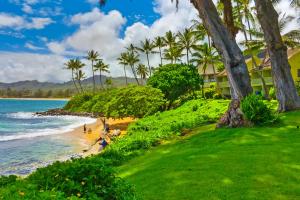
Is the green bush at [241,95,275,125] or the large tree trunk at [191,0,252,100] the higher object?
the large tree trunk at [191,0,252,100]

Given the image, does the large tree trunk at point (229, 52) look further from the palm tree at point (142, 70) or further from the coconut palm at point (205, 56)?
the palm tree at point (142, 70)

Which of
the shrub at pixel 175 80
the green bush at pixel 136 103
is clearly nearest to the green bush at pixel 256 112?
the green bush at pixel 136 103

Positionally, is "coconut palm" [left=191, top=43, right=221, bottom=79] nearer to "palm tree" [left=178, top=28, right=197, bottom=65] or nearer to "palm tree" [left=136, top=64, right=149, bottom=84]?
"palm tree" [left=178, top=28, right=197, bottom=65]

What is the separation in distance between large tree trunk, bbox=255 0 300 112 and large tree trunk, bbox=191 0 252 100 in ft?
9.61

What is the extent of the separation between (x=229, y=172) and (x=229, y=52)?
9860mm

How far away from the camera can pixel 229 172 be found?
8.34 m

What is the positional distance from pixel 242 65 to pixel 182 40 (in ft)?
165

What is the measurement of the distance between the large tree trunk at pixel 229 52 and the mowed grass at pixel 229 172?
191 inches

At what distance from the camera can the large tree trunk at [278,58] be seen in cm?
1909

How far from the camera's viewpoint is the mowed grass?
23.3ft

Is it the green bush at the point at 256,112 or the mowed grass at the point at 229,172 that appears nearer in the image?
the mowed grass at the point at 229,172

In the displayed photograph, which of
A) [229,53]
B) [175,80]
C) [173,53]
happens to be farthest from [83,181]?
[173,53]

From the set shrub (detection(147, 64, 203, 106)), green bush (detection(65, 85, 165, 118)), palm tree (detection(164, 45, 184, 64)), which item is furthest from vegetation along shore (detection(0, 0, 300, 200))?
palm tree (detection(164, 45, 184, 64))

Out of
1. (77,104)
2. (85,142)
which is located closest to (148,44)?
(77,104)
